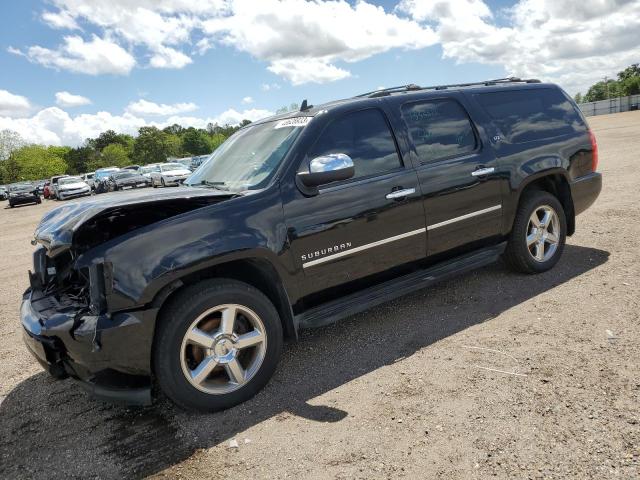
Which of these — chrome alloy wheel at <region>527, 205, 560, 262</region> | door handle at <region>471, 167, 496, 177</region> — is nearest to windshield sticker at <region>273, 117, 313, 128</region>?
door handle at <region>471, 167, 496, 177</region>

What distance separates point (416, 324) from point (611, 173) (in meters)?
9.20

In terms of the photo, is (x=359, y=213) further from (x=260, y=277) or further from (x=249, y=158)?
(x=249, y=158)

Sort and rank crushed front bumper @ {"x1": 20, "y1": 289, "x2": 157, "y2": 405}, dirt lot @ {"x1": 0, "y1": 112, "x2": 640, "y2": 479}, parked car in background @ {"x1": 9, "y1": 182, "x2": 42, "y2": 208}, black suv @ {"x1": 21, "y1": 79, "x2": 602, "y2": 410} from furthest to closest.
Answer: parked car in background @ {"x1": 9, "y1": 182, "x2": 42, "y2": 208} < black suv @ {"x1": 21, "y1": 79, "x2": 602, "y2": 410} < crushed front bumper @ {"x1": 20, "y1": 289, "x2": 157, "y2": 405} < dirt lot @ {"x1": 0, "y1": 112, "x2": 640, "y2": 479}

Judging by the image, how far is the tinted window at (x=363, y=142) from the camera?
144 inches

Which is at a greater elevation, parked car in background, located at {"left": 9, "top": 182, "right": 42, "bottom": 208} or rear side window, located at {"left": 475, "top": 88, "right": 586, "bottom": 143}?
parked car in background, located at {"left": 9, "top": 182, "right": 42, "bottom": 208}

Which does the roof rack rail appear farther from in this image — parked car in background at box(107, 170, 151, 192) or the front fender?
parked car in background at box(107, 170, 151, 192)

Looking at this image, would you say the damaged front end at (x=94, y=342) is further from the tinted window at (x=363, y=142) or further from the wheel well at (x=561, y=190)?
the wheel well at (x=561, y=190)

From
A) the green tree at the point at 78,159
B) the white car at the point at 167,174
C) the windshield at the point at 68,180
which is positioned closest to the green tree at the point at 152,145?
the green tree at the point at 78,159

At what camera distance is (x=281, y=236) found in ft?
10.8

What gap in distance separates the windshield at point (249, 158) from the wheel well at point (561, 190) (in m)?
2.82

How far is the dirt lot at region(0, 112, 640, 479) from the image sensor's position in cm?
249

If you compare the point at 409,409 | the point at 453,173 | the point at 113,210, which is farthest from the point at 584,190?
the point at 113,210

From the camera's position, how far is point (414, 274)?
406 centimetres

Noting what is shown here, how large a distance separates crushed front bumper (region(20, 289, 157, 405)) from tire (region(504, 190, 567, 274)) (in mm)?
3496
